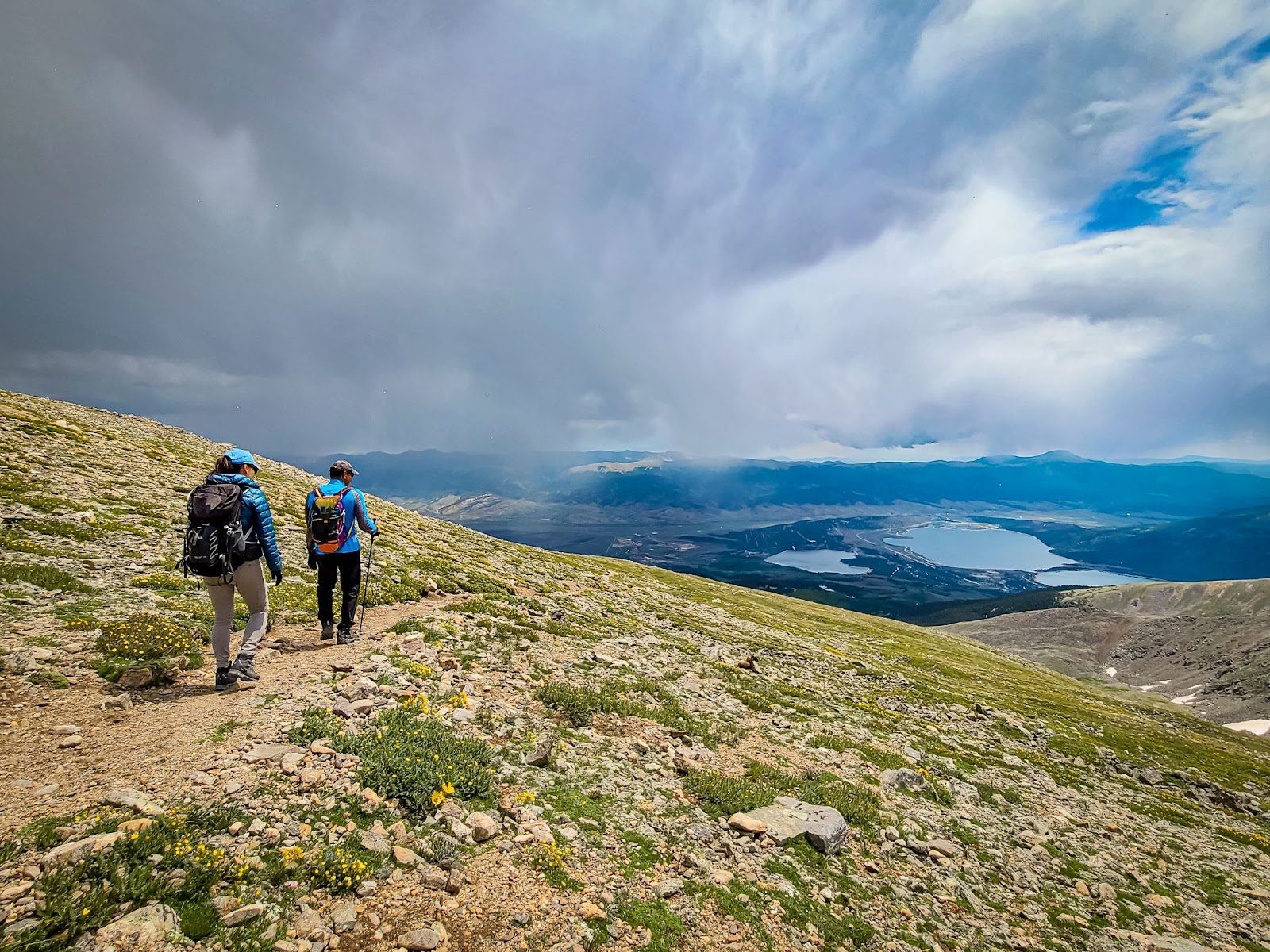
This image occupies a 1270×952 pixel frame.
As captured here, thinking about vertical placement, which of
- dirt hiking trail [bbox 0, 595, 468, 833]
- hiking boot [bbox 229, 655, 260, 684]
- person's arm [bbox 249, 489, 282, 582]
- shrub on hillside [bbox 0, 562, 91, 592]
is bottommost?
dirt hiking trail [bbox 0, 595, 468, 833]

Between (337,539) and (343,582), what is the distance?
52.2 inches

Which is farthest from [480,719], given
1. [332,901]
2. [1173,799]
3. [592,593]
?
[1173,799]

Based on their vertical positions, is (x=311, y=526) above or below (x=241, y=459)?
below

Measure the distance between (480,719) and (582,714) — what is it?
2.92m

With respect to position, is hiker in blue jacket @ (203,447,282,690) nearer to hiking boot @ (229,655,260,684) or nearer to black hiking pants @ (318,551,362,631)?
hiking boot @ (229,655,260,684)

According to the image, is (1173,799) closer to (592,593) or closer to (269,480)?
(592,593)

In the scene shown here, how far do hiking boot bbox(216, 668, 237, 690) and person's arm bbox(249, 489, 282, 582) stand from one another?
6.74ft

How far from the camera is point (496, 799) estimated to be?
368 inches

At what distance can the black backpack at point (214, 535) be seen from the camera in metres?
10.8

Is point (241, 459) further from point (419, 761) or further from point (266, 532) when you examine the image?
point (419, 761)

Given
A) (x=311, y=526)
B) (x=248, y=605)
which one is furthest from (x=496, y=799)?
(x=311, y=526)

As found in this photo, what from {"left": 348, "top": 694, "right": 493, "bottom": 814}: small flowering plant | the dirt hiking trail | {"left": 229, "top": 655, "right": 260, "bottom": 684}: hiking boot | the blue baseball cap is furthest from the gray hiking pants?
{"left": 348, "top": 694, "right": 493, "bottom": 814}: small flowering plant

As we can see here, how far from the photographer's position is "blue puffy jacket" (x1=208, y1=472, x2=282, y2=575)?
1151 centimetres

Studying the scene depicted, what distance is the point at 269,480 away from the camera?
42.9 m
